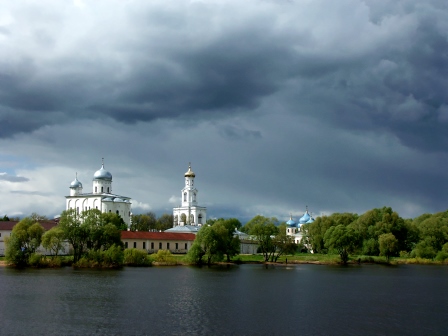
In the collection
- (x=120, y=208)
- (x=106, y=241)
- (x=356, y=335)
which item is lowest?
(x=356, y=335)

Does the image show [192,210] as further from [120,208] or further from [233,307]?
[233,307]

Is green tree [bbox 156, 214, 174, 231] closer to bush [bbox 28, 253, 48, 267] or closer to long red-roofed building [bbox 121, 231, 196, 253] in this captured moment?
long red-roofed building [bbox 121, 231, 196, 253]

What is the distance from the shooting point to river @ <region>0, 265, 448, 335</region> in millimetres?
28516

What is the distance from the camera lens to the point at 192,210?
465ft

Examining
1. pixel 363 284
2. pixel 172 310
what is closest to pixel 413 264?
pixel 363 284

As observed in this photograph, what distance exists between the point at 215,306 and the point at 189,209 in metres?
106

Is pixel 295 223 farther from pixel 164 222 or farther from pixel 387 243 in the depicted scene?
pixel 387 243

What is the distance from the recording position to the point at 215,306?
1414 inches

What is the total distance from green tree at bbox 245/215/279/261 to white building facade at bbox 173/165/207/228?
53.5 m

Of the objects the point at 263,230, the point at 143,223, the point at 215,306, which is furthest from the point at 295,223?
the point at 215,306

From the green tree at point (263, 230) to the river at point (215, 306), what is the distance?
103 ft

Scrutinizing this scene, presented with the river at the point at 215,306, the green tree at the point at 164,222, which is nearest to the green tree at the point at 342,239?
the river at the point at 215,306

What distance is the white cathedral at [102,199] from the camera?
4847 inches

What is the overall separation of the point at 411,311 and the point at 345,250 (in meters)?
56.5
